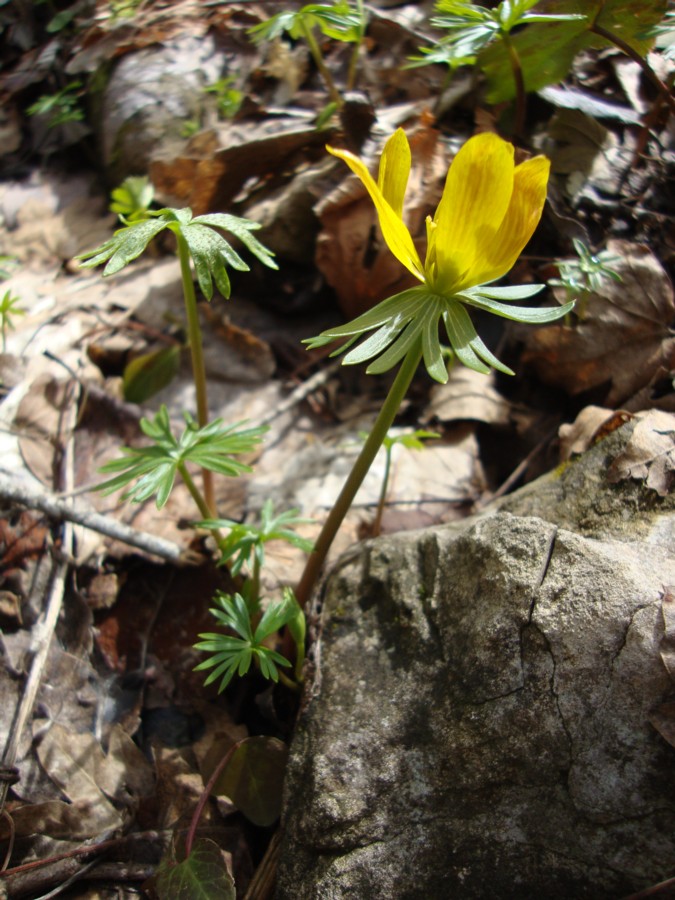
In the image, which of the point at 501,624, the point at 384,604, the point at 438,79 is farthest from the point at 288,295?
the point at 501,624

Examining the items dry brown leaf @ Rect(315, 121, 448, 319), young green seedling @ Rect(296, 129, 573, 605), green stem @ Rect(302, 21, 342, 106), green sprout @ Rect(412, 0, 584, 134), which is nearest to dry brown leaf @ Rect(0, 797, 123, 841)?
young green seedling @ Rect(296, 129, 573, 605)

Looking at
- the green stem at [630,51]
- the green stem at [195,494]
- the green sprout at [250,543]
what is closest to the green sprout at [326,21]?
the green stem at [630,51]

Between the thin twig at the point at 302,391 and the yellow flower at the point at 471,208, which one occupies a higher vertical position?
Result: the yellow flower at the point at 471,208

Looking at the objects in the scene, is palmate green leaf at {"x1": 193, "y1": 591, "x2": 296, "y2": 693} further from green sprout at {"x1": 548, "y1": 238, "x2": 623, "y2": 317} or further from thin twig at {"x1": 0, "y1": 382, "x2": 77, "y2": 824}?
green sprout at {"x1": 548, "y1": 238, "x2": 623, "y2": 317}

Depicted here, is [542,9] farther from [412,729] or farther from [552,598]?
[412,729]

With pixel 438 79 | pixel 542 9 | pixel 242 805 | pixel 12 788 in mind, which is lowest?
pixel 242 805

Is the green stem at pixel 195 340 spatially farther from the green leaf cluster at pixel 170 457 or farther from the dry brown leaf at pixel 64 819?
the dry brown leaf at pixel 64 819
